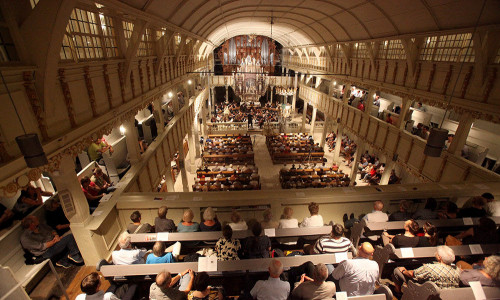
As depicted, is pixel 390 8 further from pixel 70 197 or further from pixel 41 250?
pixel 41 250

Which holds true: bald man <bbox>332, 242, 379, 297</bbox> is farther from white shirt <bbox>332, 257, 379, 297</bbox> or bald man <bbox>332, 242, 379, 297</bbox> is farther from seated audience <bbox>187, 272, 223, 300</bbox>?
seated audience <bbox>187, 272, 223, 300</bbox>

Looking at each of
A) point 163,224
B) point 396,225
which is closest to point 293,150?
point 396,225

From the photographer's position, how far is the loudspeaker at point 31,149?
2.65 m

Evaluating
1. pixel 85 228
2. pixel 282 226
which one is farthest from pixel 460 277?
pixel 85 228

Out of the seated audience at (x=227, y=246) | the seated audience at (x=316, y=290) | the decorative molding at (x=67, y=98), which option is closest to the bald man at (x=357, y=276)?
the seated audience at (x=316, y=290)

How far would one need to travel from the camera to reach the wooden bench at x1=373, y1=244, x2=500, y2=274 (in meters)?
3.79

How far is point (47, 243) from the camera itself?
480 cm

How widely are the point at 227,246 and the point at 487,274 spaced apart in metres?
3.86

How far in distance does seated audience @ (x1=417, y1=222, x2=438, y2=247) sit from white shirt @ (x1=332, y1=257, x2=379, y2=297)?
1333mm

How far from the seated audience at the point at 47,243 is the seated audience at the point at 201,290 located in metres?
3.31

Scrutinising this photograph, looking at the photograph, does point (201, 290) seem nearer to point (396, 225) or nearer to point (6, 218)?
point (396, 225)

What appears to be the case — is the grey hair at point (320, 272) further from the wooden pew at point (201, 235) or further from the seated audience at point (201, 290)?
the seated audience at point (201, 290)

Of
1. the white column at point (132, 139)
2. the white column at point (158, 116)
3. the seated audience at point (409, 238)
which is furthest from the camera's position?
the white column at point (158, 116)

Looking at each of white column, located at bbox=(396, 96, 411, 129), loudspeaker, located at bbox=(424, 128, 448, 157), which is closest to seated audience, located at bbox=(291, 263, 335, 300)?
loudspeaker, located at bbox=(424, 128, 448, 157)
